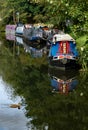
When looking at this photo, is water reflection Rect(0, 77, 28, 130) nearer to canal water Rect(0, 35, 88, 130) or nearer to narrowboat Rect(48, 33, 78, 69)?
canal water Rect(0, 35, 88, 130)

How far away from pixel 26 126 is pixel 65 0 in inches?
576

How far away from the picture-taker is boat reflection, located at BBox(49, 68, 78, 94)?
71.8 feet

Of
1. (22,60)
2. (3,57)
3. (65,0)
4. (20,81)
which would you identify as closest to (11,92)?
(20,81)

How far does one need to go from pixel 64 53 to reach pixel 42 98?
375 inches

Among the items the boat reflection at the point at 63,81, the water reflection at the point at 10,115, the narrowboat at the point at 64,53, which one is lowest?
the water reflection at the point at 10,115

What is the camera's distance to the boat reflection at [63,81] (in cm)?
2188

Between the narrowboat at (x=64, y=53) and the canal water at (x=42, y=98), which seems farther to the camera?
the narrowboat at (x=64, y=53)

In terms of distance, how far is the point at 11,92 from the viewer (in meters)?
21.7

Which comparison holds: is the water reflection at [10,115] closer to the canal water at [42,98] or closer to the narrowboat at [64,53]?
the canal water at [42,98]

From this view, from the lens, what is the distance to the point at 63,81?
24453mm

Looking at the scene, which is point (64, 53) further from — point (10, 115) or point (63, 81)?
point (10, 115)

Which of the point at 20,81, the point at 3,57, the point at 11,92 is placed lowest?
the point at 11,92

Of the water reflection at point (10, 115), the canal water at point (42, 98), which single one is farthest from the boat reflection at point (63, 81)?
the water reflection at point (10, 115)

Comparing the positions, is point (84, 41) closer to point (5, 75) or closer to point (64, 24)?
point (5, 75)
